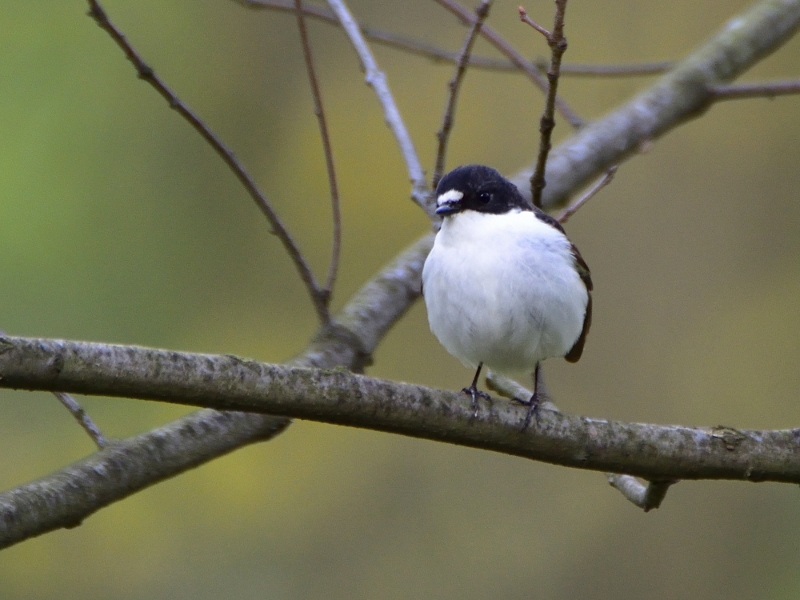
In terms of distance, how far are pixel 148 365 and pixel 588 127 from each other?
3.36 metres

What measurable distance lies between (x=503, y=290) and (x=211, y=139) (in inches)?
42.2

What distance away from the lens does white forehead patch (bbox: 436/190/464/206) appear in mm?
3488

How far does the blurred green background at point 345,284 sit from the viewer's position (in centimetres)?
591

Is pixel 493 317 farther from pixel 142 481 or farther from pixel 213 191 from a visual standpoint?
pixel 213 191

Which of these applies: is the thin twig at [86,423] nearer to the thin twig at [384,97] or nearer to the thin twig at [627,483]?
the thin twig at [627,483]

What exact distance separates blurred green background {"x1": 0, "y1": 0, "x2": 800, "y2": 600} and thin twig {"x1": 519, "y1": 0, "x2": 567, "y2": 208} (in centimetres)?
299

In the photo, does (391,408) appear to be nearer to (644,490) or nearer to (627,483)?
(644,490)

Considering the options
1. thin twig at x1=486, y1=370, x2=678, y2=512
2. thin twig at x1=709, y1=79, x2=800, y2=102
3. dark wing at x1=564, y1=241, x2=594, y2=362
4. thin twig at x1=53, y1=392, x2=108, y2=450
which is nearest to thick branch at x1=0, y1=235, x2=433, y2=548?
thin twig at x1=53, y1=392, x2=108, y2=450

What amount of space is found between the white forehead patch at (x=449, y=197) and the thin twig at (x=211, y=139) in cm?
60

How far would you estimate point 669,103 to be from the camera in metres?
5.04

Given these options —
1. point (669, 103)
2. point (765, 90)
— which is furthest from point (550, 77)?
point (669, 103)

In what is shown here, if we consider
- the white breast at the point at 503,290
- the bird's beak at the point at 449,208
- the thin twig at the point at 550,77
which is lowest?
the white breast at the point at 503,290

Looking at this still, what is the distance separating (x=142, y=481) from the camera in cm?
267

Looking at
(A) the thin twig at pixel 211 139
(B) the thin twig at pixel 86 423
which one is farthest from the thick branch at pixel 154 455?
(A) the thin twig at pixel 211 139
